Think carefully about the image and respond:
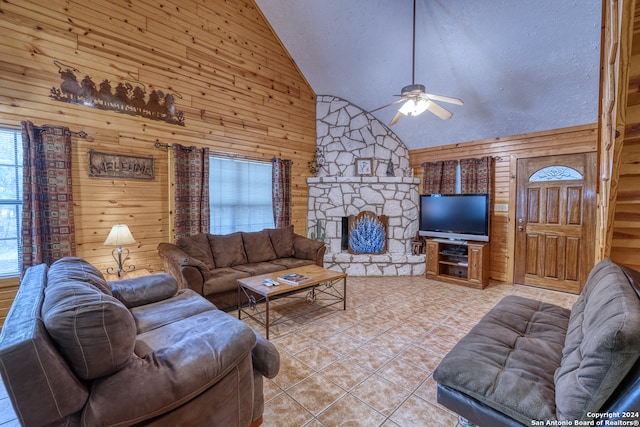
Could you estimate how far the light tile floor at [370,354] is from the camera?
6.07 ft

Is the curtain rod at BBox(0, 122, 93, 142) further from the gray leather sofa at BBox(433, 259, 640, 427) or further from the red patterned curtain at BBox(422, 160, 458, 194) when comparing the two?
the red patterned curtain at BBox(422, 160, 458, 194)

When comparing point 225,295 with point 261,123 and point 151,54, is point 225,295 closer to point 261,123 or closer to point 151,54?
point 261,123

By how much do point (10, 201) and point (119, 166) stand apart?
1.01 meters

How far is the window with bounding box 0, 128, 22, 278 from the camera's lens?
9.36ft

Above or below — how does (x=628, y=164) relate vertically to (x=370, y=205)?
above

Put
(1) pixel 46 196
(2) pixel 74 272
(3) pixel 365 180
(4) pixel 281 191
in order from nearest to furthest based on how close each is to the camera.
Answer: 1. (2) pixel 74 272
2. (1) pixel 46 196
3. (4) pixel 281 191
4. (3) pixel 365 180

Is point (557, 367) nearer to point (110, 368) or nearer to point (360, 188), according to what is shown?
point (110, 368)

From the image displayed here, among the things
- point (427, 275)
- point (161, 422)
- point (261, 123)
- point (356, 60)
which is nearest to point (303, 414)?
point (161, 422)

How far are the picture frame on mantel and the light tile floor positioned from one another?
2.34 m

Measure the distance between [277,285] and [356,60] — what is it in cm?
386

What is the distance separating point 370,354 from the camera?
255 cm

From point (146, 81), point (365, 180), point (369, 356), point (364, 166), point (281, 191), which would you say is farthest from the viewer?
point (364, 166)

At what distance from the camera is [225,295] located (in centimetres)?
349

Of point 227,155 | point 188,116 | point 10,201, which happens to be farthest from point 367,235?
point 10,201
